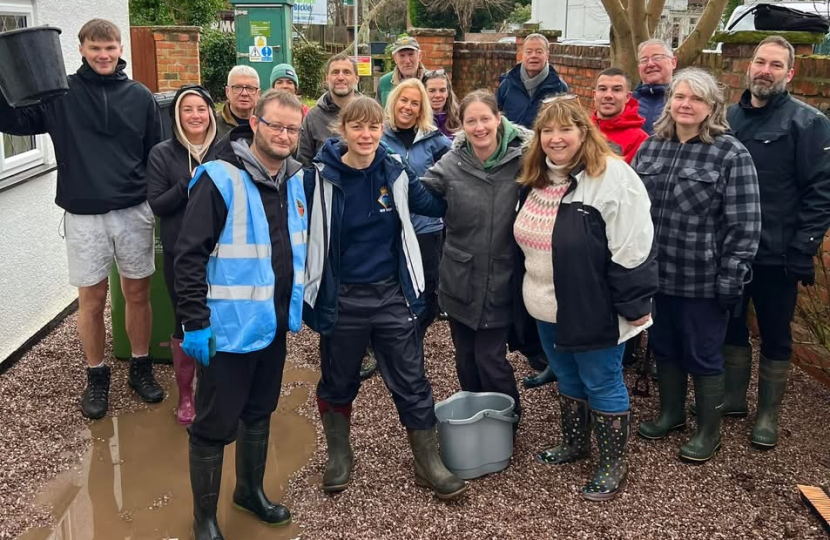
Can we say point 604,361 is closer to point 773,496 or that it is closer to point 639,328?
point 639,328

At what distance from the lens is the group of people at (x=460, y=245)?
333cm

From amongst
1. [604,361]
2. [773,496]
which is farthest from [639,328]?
[773,496]

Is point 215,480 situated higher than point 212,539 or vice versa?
point 215,480

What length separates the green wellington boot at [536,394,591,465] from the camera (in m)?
4.10

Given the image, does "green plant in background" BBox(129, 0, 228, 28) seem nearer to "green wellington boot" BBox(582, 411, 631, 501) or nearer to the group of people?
the group of people

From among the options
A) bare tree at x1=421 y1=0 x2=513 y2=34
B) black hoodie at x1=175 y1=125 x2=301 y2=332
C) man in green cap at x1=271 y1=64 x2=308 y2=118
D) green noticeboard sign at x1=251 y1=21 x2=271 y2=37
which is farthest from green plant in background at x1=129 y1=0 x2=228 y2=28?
bare tree at x1=421 y1=0 x2=513 y2=34

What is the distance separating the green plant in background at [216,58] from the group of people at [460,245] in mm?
15130

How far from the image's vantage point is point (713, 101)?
394 cm

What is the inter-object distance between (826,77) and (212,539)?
456 centimetres

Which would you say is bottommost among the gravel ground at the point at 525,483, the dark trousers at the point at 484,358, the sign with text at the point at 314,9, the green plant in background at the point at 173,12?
the gravel ground at the point at 525,483

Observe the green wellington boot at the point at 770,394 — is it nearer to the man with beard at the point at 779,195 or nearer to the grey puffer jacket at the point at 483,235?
the man with beard at the point at 779,195

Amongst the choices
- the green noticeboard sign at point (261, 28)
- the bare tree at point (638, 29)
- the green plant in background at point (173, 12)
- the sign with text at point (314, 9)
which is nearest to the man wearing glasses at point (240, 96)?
the bare tree at point (638, 29)

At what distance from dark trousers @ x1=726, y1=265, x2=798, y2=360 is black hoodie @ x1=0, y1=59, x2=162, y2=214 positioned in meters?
3.58

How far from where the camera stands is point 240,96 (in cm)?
501
